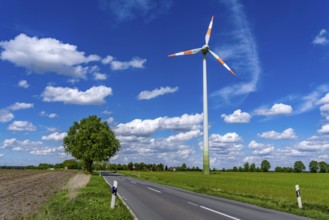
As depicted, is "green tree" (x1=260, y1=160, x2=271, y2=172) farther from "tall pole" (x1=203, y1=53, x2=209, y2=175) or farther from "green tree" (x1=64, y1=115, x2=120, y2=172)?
"green tree" (x1=64, y1=115, x2=120, y2=172)

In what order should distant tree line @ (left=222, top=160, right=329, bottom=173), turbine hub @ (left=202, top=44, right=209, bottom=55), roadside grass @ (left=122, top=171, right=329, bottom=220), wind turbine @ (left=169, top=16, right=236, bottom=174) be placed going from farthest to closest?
distant tree line @ (left=222, top=160, right=329, bottom=173), turbine hub @ (left=202, top=44, right=209, bottom=55), wind turbine @ (left=169, top=16, right=236, bottom=174), roadside grass @ (left=122, top=171, right=329, bottom=220)

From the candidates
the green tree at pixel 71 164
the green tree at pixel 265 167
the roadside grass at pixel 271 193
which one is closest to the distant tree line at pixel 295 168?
the green tree at pixel 265 167

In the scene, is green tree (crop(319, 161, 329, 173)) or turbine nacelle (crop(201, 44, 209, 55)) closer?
turbine nacelle (crop(201, 44, 209, 55))

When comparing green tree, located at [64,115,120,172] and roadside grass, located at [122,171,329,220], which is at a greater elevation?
green tree, located at [64,115,120,172]

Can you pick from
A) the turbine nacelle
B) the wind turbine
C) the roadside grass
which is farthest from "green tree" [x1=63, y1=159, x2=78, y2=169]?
the roadside grass

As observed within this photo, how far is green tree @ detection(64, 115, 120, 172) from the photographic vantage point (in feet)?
248

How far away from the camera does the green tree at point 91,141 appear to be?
75.6 m

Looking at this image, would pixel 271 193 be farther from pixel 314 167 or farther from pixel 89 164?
pixel 314 167

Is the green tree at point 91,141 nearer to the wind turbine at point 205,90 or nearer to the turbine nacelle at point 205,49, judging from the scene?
the wind turbine at point 205,90

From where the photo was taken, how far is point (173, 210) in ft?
52.9

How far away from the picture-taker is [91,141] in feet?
253

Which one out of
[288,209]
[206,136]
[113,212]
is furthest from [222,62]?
[113,212]

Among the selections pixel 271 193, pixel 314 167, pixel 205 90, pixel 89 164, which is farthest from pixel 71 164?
pixel 271 193

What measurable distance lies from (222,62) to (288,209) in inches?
2152
